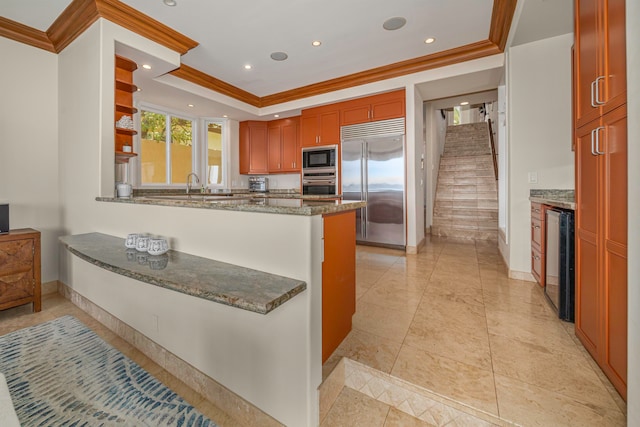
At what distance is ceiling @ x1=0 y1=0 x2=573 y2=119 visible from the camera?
8.22ft

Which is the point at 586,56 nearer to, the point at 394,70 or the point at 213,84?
the point at 394,70

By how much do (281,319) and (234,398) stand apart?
1.80ft

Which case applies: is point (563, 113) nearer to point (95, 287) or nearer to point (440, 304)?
point (440, 304)

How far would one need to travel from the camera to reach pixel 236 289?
1.13 meters

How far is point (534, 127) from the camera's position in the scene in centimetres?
285

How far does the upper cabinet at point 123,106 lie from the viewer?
2.79 m

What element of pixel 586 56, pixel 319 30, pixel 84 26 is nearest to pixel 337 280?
pixel 586 56

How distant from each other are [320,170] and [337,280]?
3.59 meters

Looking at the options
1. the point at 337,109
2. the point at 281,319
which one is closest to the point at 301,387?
the point at 281,319

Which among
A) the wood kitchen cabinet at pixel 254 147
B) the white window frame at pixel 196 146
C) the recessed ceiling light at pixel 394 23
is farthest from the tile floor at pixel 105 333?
the wood kitchen cabinet at pixel 254 147

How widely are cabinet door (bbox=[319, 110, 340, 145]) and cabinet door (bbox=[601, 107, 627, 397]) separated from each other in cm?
369

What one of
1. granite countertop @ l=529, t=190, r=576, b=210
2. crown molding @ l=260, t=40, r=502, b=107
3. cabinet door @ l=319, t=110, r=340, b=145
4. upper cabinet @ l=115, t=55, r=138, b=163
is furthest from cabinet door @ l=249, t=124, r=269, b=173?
granite countertop @ l=529, t=190, r=576, b=210

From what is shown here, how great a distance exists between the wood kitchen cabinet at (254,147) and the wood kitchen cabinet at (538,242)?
467cm

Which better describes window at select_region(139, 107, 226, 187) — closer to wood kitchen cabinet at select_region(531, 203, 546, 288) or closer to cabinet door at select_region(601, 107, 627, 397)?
wood kitchen cabinet at select_region(531, 203, 546, 288)
